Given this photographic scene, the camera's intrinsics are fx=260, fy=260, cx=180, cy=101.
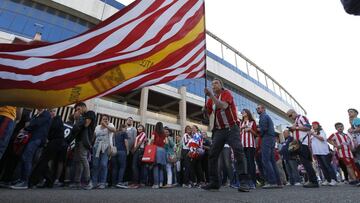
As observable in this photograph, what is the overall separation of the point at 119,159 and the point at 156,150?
899mm

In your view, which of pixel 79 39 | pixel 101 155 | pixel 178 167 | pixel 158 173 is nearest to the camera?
pixel 79 39

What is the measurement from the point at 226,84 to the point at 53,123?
31.3 metres

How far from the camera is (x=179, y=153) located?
25.2 feet

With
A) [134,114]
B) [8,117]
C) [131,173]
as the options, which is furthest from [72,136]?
[134,114]

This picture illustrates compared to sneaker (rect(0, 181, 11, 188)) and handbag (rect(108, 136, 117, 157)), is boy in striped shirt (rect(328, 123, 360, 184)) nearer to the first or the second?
handbag (rect(108, 136, 117, 157))

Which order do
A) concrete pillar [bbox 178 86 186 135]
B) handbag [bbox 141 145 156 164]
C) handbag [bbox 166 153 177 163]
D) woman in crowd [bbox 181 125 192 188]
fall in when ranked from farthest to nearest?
concrete pillar [bbox 178 86 186 135] < handbag [bbox 166 153 177 163] < woman in crowd [bbox 181 125 192 188] < handbag [bbox 141 145 156 164]

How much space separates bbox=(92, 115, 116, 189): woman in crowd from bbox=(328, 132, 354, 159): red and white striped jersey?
223 inches

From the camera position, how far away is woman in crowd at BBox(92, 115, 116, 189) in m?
5.32

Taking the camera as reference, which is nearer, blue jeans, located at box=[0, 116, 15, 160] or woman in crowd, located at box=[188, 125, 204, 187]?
blue jeans, located at box=[0, 116, 15, 160]

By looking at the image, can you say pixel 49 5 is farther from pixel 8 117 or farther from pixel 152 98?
pixel 8 117

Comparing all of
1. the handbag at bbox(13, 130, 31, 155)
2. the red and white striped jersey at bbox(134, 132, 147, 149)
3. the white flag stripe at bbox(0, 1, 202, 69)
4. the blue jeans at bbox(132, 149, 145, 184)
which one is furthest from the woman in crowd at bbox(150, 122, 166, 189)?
the white flag stripe at bbox(0, 1, 202, 69)

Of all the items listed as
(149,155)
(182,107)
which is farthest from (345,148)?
(182,107)

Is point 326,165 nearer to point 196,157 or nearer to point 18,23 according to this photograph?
point 196,157

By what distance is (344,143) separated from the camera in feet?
21.6
